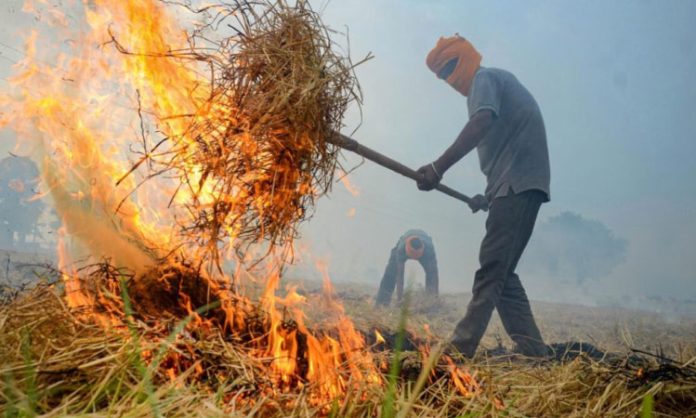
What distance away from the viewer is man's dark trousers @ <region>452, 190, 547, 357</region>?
3.56 m

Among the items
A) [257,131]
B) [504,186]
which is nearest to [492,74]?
[504,186]

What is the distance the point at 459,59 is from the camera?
16.0 ft

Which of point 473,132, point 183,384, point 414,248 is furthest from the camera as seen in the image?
point 414,248

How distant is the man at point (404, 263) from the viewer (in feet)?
33.3

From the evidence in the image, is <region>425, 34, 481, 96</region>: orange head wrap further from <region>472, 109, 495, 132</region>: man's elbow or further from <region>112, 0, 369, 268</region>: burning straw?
<region>112, 0, 369, 268</region>: burning straw

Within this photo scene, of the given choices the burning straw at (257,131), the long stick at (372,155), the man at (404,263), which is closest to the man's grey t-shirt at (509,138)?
the long stick at (372,155)

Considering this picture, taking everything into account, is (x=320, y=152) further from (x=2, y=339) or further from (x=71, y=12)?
(x=71, y=12)

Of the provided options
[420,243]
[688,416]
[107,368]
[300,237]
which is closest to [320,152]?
[300,237]

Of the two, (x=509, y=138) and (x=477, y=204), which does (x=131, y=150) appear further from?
(x=477, y=204)

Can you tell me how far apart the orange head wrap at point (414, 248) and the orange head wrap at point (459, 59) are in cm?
598

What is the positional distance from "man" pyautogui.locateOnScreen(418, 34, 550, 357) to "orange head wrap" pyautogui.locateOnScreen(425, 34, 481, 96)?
1.54 feet

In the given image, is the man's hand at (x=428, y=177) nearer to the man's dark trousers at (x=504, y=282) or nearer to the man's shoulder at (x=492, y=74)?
the man's dark trousers at (x=504, y=282)

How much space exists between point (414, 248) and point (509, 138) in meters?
6.50

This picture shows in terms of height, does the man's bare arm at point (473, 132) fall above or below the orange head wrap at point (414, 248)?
above
